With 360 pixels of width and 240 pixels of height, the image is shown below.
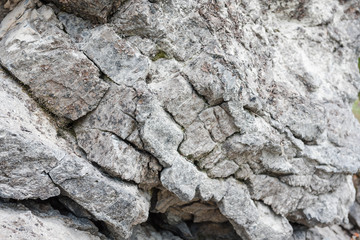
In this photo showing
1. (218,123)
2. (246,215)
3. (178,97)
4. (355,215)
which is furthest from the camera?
(355,215)

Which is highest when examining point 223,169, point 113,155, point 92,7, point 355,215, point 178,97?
point 355,215

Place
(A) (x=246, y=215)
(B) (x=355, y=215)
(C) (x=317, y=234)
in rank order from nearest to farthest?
(A) (x=246, y=215)
(C) (x=317, y=234)
(B) (x=355, y=215)

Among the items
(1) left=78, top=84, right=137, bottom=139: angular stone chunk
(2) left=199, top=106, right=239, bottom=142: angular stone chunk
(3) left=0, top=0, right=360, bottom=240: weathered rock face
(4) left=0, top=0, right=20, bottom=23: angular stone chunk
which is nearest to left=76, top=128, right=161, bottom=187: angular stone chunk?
(3) left=0, top=0, right=360, bottom=240: weathered rock face

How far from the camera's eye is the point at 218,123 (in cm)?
595

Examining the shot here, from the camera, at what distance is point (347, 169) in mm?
7676

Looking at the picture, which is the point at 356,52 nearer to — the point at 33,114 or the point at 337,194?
the point at 337,194

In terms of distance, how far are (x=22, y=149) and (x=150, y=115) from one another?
2077 millimetres

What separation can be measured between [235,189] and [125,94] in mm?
2984

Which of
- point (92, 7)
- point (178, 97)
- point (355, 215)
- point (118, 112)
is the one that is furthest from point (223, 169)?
point (355, 215)

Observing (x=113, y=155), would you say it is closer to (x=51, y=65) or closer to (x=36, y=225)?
(x=36, y=225)

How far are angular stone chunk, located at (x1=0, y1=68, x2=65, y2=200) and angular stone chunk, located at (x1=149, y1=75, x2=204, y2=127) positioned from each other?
1.94 meters

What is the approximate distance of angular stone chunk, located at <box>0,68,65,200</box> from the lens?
4.56m

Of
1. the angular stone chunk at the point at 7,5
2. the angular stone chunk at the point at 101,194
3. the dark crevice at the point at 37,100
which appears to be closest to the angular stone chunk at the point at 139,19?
the dark crevice at the point at 37,100

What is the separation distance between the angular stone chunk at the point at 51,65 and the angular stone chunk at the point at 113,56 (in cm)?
18
